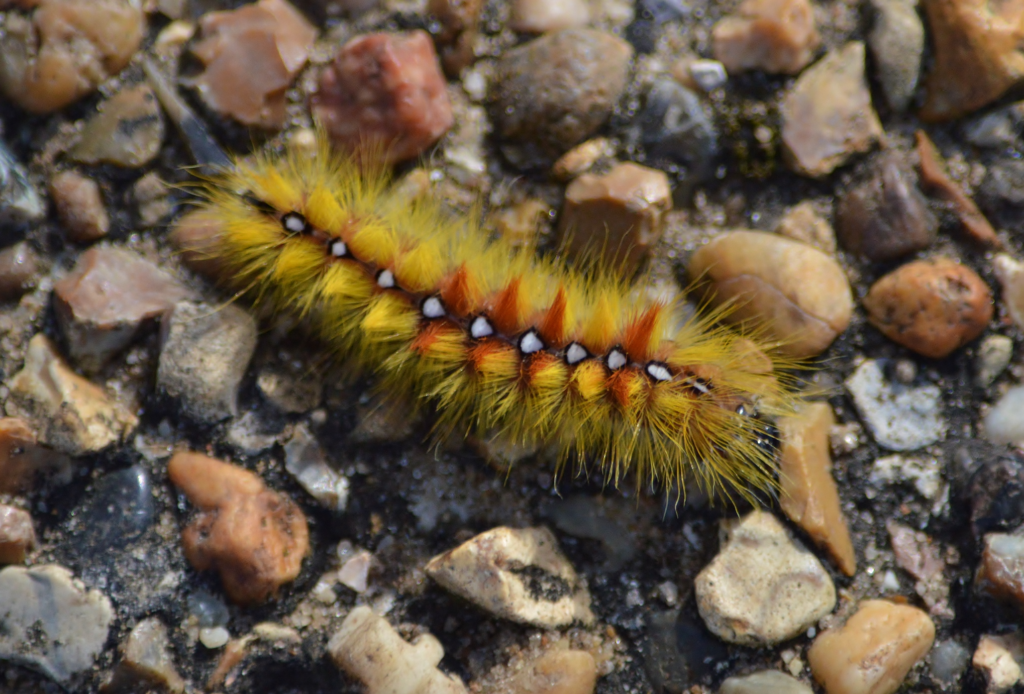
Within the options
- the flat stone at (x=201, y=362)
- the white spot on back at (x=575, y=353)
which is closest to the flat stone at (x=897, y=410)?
the white spot on back at (x=575, y=353)

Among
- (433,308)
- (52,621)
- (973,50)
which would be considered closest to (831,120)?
(973,50)

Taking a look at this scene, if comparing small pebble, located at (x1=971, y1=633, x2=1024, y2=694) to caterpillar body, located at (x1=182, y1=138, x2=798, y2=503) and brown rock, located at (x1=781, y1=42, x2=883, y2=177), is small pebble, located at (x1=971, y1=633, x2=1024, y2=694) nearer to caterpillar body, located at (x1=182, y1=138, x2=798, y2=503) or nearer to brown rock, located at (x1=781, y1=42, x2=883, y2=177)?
caterpillar body, located at (x1=182, y1=138, x2=798, y2=503)

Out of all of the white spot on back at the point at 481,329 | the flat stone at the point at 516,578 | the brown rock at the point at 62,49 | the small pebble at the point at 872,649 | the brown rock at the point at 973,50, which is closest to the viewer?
the small pebble at the point at 872,649

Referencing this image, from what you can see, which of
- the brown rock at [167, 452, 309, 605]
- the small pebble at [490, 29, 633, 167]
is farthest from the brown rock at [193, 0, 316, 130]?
the brown rock at [167, 452, 309, 605]

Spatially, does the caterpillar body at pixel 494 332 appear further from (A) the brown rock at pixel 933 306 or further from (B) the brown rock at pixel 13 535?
(B) the brown rock at pixel 13 535

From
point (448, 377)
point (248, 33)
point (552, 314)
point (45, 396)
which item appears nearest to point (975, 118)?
point (552, 314)

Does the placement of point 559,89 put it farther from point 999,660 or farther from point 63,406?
point 999,660

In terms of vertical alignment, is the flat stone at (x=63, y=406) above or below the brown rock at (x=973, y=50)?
below
